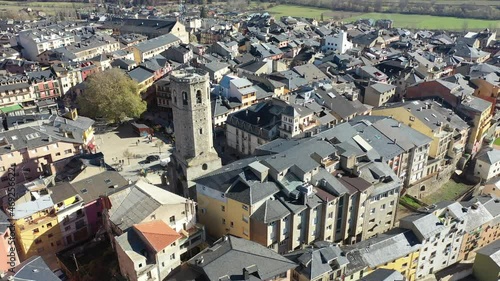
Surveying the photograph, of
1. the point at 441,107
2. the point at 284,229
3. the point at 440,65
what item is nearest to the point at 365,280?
the point at 284,229

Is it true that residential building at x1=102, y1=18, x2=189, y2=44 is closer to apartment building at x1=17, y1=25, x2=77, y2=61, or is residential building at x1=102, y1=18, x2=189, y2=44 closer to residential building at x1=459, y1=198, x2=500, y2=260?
apartment building at x1=17, y1=25, x2=77, y2=61

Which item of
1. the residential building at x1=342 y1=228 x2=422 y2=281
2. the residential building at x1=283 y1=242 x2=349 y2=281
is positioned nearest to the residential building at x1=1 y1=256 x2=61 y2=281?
the residential building at x1=283 y1=242 x2=349 y2=281

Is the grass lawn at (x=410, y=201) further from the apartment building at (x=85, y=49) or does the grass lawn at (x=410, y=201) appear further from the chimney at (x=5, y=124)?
the apartment building at (x=85, y=49)

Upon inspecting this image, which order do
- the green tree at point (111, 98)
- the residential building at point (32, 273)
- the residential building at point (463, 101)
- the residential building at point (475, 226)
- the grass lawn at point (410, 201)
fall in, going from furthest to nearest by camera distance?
the green tree at point (111, 98)
the residential building at point (463, 101)
the grass lawn at point (410, 201)
the residential building at point (475, 226)
the residential building at point (32, 273)

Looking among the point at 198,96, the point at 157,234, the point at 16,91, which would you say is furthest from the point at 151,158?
the point at 16,91

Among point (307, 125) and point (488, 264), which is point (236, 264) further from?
point (307, 125)

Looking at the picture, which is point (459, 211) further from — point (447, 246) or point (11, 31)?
point (11, 31)

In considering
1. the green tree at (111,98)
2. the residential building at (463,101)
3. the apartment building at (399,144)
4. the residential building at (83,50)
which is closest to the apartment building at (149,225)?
the apartment building at (399,144)

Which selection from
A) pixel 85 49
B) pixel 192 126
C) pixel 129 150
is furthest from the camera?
pixel 85 49
